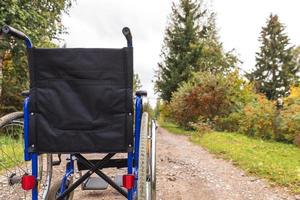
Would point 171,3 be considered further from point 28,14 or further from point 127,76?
point 127,76

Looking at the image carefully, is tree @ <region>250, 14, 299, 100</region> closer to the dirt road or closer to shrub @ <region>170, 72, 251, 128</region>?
shrub @ <region>170, 72, 251, 128</region>

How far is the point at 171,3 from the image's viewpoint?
25781 millimetres

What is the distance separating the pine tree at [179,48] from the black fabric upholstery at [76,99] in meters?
21.2

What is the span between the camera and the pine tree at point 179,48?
78.6 ft

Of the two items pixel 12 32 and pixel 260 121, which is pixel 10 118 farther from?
pixel 260 121

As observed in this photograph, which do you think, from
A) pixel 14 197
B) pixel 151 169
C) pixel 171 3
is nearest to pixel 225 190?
pixel 151 169

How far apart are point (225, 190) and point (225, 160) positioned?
2.71m

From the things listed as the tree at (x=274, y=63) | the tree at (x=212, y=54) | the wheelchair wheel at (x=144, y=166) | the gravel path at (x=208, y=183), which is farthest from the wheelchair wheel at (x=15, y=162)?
the tree at (x=274, y=63)

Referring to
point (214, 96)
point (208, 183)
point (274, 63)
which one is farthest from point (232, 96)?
point (274, 63)

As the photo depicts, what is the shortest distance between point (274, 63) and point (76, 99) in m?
33.5

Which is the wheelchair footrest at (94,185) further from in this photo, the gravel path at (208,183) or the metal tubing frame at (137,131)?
the gravel path at (208,183)

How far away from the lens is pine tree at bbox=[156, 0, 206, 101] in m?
24.0

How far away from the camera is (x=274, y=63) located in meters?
33.6

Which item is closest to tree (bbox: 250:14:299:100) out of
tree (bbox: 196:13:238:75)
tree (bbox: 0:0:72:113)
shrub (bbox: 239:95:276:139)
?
tree (bbox: 196:13:238:75)
